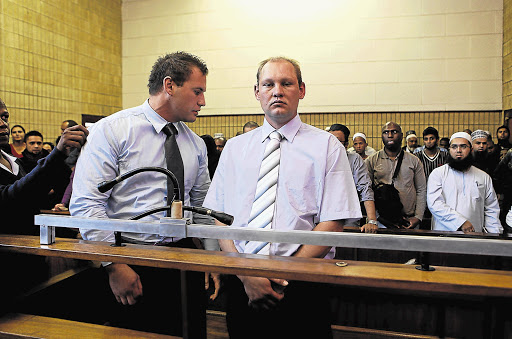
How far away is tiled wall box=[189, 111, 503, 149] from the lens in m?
7.50

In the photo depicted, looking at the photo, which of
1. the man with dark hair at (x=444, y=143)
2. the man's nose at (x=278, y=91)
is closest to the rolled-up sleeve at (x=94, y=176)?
the man's nose at (x=278, y=91)

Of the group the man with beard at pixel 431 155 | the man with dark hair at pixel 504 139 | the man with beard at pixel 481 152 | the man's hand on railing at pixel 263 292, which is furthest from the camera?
the man with dark hair at pixel 504 139

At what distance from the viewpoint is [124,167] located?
1850 millimetres

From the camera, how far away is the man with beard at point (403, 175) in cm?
411

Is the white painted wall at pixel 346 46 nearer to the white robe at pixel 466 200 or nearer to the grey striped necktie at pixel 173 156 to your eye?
the white robe at pixel 466 200

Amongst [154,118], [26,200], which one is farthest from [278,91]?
[26,200]

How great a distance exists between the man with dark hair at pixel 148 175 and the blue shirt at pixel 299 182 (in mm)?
324

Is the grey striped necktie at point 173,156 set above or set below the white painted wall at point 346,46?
below

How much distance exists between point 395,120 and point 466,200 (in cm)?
449

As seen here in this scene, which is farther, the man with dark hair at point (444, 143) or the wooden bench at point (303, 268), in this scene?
the man with dark hair at point (444, 143)

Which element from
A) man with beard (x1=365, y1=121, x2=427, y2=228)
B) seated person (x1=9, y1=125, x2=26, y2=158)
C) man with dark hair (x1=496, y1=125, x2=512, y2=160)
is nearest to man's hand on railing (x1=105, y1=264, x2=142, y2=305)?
man with beard (x1=365, y1=121, x2=427, y2=228)

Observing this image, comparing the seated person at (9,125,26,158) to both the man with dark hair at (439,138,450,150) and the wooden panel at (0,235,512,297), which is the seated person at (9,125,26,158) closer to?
the wooden panel at (0,235,512,297)

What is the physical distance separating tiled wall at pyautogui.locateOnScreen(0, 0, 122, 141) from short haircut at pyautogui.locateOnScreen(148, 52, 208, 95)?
6031 millimetres

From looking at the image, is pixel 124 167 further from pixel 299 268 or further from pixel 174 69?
pixel 299 268
